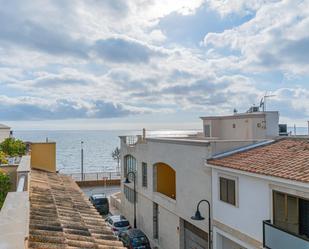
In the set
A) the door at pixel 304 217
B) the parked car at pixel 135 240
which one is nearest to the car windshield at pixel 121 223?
the parked car at pixel 135 240

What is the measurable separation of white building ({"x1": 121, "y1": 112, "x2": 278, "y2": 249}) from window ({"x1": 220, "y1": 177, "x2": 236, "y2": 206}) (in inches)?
37.5

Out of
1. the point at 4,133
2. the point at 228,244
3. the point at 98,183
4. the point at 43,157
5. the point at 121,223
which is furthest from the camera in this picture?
the point at 98,183

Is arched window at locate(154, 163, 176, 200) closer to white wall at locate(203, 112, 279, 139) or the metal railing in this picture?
white wall at locate(203, 112, 279, 139)

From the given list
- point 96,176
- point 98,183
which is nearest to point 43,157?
point 98,183

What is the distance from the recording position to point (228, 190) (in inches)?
588

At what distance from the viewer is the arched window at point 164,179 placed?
23703 mm

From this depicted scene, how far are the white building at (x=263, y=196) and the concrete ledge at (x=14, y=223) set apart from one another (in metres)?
8.30

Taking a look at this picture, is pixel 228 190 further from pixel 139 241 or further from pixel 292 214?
pixel 139 241

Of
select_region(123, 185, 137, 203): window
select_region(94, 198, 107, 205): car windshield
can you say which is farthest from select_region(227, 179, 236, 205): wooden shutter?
select_region(94, 198, 107, 205): car windshield

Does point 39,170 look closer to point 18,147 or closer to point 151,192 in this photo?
point 18,147

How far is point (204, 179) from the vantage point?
1677cm

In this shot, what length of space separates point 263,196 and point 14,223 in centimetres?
1034

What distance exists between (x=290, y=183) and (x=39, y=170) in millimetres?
11665

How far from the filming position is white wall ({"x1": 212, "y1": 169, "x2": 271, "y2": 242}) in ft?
41.8
